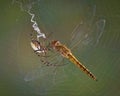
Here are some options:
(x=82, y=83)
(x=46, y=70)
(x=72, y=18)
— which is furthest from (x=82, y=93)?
(x=72, y=18)

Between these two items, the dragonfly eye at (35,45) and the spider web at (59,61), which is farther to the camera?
the spider web at (59,61)

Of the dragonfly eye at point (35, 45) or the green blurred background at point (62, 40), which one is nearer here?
the dragonfly eye at point (35, 45)

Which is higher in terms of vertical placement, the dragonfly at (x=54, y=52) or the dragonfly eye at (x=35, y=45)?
the dragonfly eye at (x=35, y=45)

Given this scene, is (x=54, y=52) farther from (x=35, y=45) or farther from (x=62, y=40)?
(x=62, y=40)

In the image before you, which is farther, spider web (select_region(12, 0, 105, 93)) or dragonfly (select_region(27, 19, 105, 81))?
spider web (select_region(12, 0, 105, 93))

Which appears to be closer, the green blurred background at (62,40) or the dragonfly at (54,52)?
the dragonfly at (54,52)

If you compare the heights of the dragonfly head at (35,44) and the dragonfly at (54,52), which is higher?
the dragonfly head at (35,44)

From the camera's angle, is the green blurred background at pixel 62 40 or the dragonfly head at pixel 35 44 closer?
the dragonfly head at pixel 35 44

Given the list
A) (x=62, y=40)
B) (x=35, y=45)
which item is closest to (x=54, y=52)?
(x=35, y=45)

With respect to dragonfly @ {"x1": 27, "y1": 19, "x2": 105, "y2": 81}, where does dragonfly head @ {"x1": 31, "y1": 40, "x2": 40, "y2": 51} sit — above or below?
above
